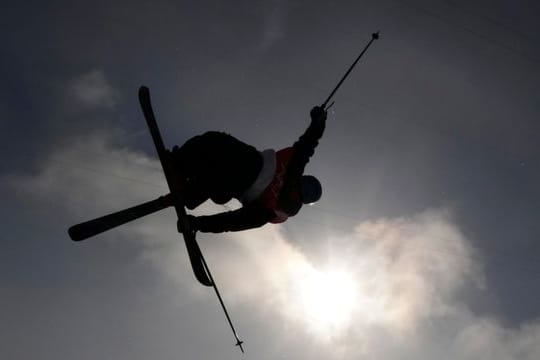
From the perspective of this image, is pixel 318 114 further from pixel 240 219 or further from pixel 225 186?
pixel 240 219

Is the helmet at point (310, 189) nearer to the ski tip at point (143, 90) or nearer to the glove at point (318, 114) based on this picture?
the glove at point (318, 114)

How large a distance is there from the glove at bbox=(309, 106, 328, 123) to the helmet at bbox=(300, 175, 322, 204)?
1.19m

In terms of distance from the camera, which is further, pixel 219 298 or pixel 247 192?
pixel 219 298

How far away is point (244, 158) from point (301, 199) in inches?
41.2

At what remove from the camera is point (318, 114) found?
18.4 feet

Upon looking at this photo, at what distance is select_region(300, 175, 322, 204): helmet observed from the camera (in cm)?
643

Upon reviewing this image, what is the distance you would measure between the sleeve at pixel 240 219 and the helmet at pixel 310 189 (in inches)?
22.0

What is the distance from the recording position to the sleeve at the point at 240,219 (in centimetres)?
654

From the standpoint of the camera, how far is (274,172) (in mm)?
6504

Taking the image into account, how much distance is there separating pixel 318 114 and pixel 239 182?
1643mm

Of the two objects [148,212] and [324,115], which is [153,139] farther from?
[324,115]

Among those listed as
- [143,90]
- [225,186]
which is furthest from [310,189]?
[143,90]

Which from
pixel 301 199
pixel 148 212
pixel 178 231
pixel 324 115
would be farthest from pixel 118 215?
pixel 324 115

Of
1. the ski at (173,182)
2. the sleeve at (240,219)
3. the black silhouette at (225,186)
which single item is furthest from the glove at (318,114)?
the ski at (173,182)
